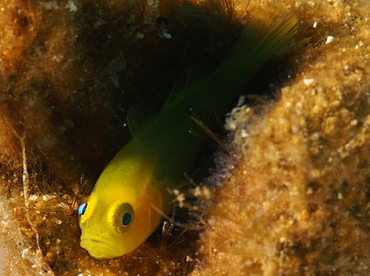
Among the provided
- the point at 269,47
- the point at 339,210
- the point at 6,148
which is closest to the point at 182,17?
the point at 269,47

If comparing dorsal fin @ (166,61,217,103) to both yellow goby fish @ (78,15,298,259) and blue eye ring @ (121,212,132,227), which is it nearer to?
→ yellow goby fish @ (78,15,298,259)

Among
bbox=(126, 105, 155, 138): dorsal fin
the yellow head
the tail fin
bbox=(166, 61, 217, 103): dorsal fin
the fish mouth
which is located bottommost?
the fish mouth

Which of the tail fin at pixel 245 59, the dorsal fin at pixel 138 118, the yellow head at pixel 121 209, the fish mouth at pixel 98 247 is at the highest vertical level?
the tail fin at pixel 245 59

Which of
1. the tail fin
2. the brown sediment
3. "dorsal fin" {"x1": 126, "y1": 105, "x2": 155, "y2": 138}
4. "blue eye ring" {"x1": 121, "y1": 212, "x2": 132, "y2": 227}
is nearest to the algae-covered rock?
the brown sediment

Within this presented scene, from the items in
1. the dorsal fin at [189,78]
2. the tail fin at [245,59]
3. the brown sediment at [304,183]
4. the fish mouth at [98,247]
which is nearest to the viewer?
the brown sediment at [304,183]

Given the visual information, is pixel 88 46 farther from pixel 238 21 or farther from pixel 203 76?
pixel 238 21

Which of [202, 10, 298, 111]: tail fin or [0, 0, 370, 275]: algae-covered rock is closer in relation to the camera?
[0, 0, 370, 275]: algae-covered rock

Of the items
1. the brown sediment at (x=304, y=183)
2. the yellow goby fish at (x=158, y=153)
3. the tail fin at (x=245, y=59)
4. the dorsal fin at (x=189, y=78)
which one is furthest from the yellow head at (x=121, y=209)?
the tail fin at (x=245, y=59)

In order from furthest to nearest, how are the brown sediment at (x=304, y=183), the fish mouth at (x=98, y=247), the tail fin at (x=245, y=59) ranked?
1. the tail fin at (x=245, y=59)
2. the fish mouth at (x=98, y=247)
3. the brown sediment at (x=304, y=183)

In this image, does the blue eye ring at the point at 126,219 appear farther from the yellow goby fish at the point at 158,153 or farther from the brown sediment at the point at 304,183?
the brown sediment at the point at 304,183
